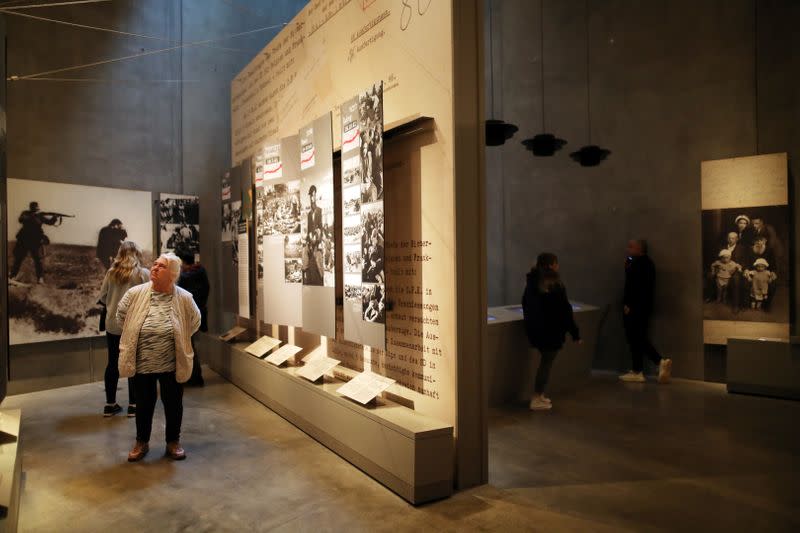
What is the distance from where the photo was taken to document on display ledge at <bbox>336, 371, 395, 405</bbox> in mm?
4074

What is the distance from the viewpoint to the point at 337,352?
546cm

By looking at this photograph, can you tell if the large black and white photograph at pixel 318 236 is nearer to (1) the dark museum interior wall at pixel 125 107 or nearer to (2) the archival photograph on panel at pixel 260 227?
(2) the archival photograph on panel at pixel 260 227

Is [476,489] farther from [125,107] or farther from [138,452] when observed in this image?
[125,107]

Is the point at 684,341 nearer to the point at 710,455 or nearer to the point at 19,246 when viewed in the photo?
the point at 710,455

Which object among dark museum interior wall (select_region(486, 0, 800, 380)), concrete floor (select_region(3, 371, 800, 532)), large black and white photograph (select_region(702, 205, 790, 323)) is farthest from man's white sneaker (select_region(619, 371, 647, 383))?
concrete floor (select_region(3, 371, 800, 532))

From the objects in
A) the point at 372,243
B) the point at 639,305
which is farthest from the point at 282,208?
the point at 639,305

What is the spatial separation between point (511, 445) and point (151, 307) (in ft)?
10.6

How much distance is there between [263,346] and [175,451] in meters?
2.22

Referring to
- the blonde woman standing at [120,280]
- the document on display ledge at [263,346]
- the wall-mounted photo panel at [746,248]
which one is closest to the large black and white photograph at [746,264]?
the wall-mounted photo panel at [746,248]

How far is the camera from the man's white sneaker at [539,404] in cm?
598

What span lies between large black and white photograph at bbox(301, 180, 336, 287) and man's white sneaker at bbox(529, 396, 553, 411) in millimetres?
2724

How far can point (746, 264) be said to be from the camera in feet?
22.4

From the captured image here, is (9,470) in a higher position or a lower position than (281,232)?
lower

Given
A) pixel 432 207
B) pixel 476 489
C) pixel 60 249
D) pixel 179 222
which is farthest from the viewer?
pixel 179 222
